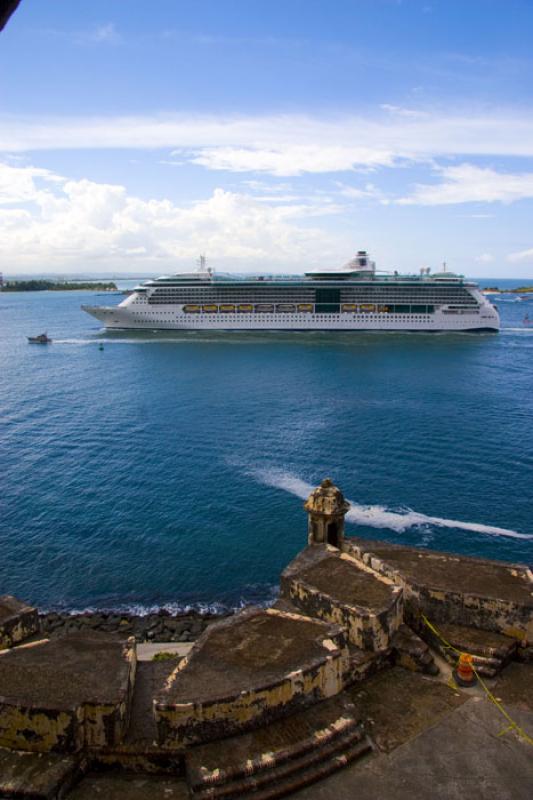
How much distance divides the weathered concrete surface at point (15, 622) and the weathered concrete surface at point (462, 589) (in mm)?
6227

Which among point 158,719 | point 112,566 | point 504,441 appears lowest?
point 112,566

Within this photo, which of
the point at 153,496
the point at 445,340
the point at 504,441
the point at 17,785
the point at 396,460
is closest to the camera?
the point at 17,785

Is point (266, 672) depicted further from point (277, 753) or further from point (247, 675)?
point (277, 753)

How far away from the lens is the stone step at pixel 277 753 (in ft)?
22.9

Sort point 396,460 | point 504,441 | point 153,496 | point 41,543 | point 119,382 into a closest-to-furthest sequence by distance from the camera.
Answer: point 41,543, point 153,496, point 396,460, point 504,441, point 119,382

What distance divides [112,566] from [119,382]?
34458 mm

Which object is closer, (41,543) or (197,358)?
(41,543)

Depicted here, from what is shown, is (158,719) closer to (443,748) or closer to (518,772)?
(443,748)

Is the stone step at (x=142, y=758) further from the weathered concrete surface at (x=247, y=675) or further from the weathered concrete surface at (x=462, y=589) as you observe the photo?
the weathered concrete surface at (x=462, y=589)

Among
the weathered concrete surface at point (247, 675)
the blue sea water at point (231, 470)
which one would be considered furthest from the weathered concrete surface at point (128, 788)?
the blue sea water at point (231, 470)

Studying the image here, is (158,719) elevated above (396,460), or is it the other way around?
(158,719)

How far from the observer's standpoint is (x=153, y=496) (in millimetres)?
27688

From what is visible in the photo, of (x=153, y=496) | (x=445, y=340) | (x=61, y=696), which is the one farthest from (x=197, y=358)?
(x=61, y=696)

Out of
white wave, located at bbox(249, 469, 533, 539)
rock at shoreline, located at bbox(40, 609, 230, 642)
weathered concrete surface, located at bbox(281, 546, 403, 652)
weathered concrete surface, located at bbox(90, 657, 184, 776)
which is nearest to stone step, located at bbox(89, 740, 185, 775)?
weathered concrete surface, located at bbox(90, 657, 184, 776)
